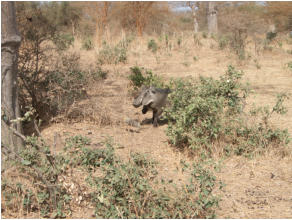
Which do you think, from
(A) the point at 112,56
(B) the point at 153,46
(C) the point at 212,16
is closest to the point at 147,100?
(A) the point at 112,56

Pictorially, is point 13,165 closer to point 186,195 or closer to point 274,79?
point 186,195

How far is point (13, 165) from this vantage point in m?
3.29

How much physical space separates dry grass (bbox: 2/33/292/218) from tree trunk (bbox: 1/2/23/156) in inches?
29.5

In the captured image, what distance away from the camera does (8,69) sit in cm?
363

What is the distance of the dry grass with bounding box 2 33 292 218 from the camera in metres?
3.43

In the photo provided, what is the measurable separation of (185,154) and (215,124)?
565mm

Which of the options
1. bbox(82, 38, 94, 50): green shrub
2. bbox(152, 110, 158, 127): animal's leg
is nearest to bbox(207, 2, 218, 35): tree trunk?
bbox(82, 38, 94, 50): green shrub

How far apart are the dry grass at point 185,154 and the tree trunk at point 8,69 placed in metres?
0.75

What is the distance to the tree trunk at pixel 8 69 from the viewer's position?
137 inches

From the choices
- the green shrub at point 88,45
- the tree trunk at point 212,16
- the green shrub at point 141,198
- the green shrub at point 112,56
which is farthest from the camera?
the tree trunk at point 212,16

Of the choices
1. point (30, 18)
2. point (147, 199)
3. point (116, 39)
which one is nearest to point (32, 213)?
point (147, 199)

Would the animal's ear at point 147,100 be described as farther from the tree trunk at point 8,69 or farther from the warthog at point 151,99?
the tree trunk at point 8,69

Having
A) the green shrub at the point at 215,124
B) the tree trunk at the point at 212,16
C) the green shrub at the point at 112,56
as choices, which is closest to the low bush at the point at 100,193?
the green shrub at the point at 215,124

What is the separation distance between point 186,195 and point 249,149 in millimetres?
1812
